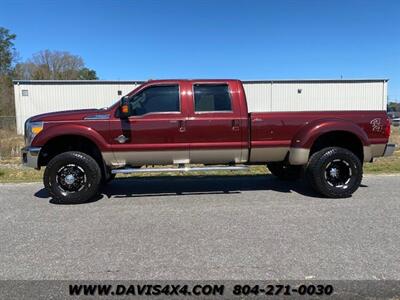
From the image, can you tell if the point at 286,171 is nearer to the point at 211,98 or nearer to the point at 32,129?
the point at 211,98

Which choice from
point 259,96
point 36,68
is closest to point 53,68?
point 36,68

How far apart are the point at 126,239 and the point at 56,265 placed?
38.5 inches

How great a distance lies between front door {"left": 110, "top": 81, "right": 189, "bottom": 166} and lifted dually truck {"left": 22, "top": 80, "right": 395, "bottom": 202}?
0.06 ft

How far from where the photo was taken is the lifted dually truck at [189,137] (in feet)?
22.4

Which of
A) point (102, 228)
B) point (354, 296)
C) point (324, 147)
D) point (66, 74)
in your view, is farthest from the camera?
point (66, 74)

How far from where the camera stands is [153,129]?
689cm

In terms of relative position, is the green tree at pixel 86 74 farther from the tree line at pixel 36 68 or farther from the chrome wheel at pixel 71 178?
the chrome wheel at pixel 71 178

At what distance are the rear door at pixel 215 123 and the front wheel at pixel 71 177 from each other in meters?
1.77

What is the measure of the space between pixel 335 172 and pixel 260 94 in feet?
88.6

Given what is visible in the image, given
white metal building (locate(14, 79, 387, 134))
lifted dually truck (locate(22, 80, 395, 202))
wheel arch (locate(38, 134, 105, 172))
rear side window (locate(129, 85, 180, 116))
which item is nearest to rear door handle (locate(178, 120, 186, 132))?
lifted dually truck (locate(22, 80, 395, 202))

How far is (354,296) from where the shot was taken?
3.36 metres

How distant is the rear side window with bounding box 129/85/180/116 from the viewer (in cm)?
696

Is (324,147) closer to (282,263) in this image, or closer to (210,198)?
(210,198)

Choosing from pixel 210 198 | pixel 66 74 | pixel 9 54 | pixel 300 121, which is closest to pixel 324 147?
pixel 300 121
